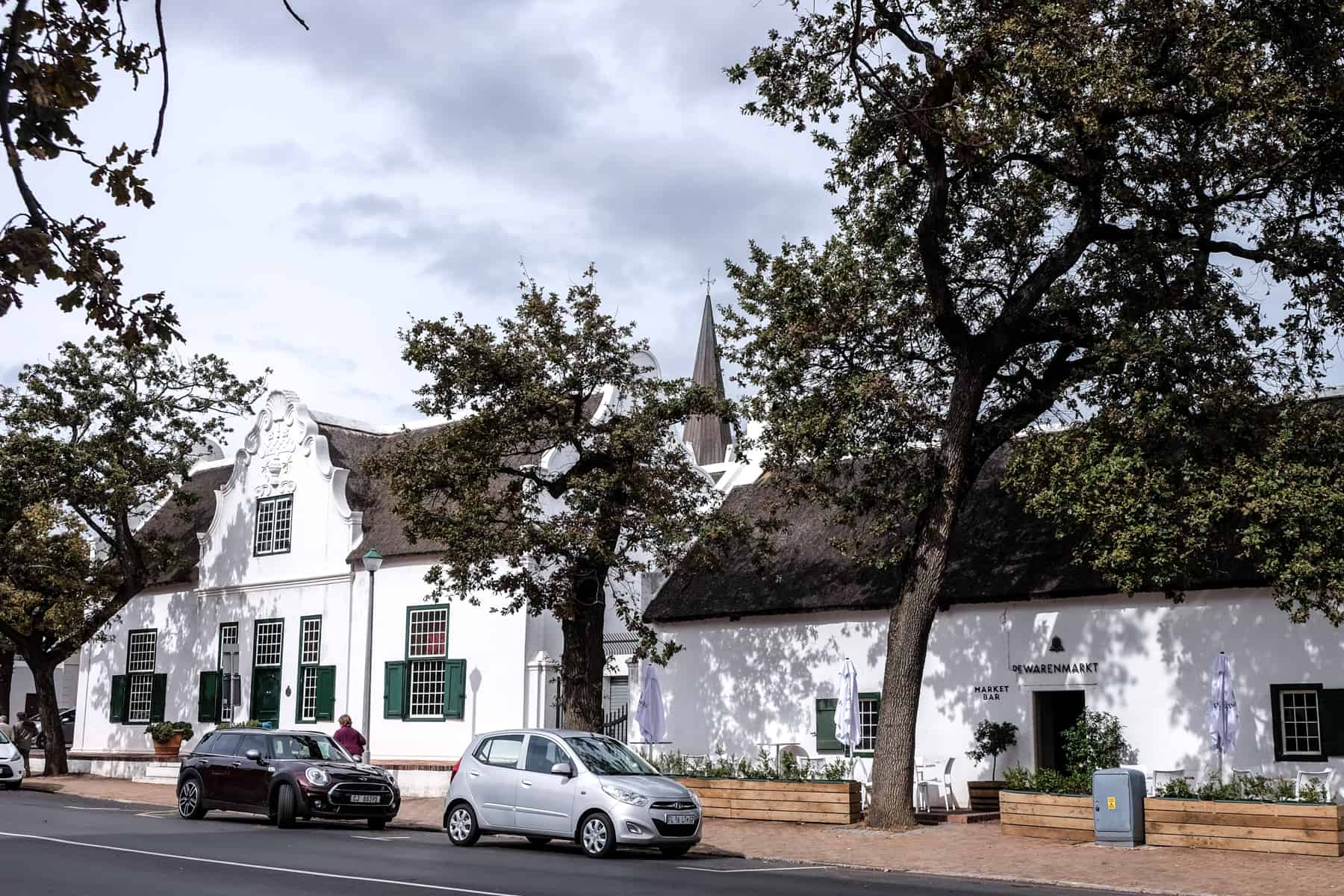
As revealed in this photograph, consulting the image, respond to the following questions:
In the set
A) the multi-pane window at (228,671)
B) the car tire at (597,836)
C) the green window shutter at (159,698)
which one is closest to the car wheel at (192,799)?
the car tire at (597,836)

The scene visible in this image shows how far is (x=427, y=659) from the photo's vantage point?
3275cm

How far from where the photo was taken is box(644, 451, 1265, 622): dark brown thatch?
2452 centimetres

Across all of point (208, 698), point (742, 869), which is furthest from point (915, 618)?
point (208, 698)

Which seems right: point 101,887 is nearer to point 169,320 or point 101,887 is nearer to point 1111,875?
point 169,320

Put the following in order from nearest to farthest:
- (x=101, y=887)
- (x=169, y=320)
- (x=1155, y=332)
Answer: (x=169, y=320) < (x=101, y=887) < (x=1155, y=332)

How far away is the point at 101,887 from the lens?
1320 centimetres

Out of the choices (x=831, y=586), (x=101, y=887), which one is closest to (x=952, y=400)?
(x=831, y=586)

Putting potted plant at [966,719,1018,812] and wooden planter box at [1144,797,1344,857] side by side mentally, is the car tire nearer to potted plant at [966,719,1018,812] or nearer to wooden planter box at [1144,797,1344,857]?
wooden planter box at [1144,797,1344,857]

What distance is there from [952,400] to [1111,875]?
8082 millimetres

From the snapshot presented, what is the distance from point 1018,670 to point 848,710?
127 inches

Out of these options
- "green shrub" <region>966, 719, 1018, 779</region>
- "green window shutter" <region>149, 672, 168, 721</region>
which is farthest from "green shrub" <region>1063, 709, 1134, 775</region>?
"green window shutter" <region>149, 672, 168, 721</region>

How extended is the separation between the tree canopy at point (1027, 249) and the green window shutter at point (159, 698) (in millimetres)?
22939

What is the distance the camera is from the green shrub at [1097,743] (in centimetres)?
2280

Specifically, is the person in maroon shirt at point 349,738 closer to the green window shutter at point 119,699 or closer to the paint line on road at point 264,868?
the paint line on road at point 264,868
